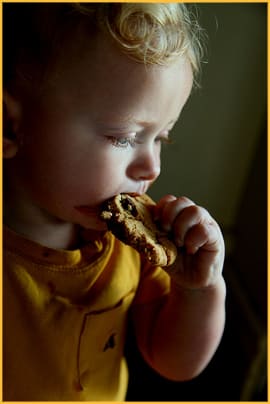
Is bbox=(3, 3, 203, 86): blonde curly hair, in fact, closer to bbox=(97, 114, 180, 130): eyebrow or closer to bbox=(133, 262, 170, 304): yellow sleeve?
bbox=(97, 114, 180, 130): eyebrow

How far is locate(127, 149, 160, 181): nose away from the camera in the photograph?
1.74 ft

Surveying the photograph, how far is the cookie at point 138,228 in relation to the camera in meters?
0.50

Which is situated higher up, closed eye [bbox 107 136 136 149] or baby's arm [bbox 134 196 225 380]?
closed eye [bbox 107 136 136 149]

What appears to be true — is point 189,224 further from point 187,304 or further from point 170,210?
point 187,304

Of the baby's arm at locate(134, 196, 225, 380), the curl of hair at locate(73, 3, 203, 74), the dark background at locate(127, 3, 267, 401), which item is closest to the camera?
the curl of hair at locate(73, 3, 203, 74)

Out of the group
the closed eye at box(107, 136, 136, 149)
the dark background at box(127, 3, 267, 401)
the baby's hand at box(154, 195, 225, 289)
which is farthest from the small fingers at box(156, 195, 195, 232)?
the dark background at box(127, 3, 267, 401)

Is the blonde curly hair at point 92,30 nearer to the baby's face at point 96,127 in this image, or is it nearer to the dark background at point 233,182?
the baby's face at point 96,127

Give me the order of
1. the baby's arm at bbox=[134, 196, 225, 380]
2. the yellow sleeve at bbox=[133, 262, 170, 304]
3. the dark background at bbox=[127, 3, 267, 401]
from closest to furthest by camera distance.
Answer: the baby's arm at bbox=[134, 196, 225, 380] < the yellow sleeve at bbox=[133, 262, 170, 304] < the dark background at bbox=[127, 3, 267, 401]

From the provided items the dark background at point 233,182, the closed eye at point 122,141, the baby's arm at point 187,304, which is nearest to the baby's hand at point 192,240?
the baby's arm at point 187,304

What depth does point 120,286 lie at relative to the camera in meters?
0.66

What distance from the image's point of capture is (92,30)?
455 millimetres

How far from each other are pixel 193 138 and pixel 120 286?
1.24 ft

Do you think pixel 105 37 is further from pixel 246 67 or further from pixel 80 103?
pixel 246 67

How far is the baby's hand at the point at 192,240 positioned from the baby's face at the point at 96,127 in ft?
0.16
